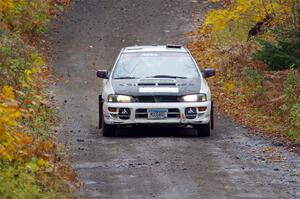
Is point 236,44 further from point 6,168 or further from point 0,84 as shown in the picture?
point 6,168

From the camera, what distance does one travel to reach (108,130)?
1623 centimetres

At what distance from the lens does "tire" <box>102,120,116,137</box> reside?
16.2 metres

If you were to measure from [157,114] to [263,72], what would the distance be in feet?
25.1

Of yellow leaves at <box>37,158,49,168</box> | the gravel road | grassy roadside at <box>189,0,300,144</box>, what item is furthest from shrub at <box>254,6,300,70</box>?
yellow leaves at <box>37,158,49,168</box>

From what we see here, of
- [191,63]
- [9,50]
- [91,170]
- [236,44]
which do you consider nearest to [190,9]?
[236,44]

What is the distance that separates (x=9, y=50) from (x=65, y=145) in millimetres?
6318

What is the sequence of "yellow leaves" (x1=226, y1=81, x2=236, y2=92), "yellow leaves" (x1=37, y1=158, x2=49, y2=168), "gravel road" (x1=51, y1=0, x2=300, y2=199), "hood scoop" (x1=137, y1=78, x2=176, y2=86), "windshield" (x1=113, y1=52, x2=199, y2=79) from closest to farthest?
1. "yellow leaves" (x1=37, y1=158, x2=49, y2=168)
2. "gravel road" (x1=51, y1=0, x2=300, y2=199)
3. "hood scoop" (x1=137, y1=78, x2=176, y2=86)
4. "windshield" (x1=113, y1=52, x2=199, y2=79)
5. "yellow leaves" (x1=226, y1=81, x2=236, y2=92)

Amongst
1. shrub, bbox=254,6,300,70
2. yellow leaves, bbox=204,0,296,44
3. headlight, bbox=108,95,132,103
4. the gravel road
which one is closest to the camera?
the gravel road

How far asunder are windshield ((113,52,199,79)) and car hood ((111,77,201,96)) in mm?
345

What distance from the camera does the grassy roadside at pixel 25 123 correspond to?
981 centimetres

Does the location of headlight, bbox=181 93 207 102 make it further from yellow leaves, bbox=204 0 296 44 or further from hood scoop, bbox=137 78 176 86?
yellow leaves, bbox=204 0 296 44

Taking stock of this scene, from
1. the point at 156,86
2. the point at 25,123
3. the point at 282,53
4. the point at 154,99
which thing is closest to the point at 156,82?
the point at 156,86

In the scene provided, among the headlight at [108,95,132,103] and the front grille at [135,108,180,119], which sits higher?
the headlight at [108,95,132,103]

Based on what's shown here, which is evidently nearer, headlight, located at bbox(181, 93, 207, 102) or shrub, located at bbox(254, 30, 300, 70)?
headlight, located at bbox(181, 93, 207, 102)
